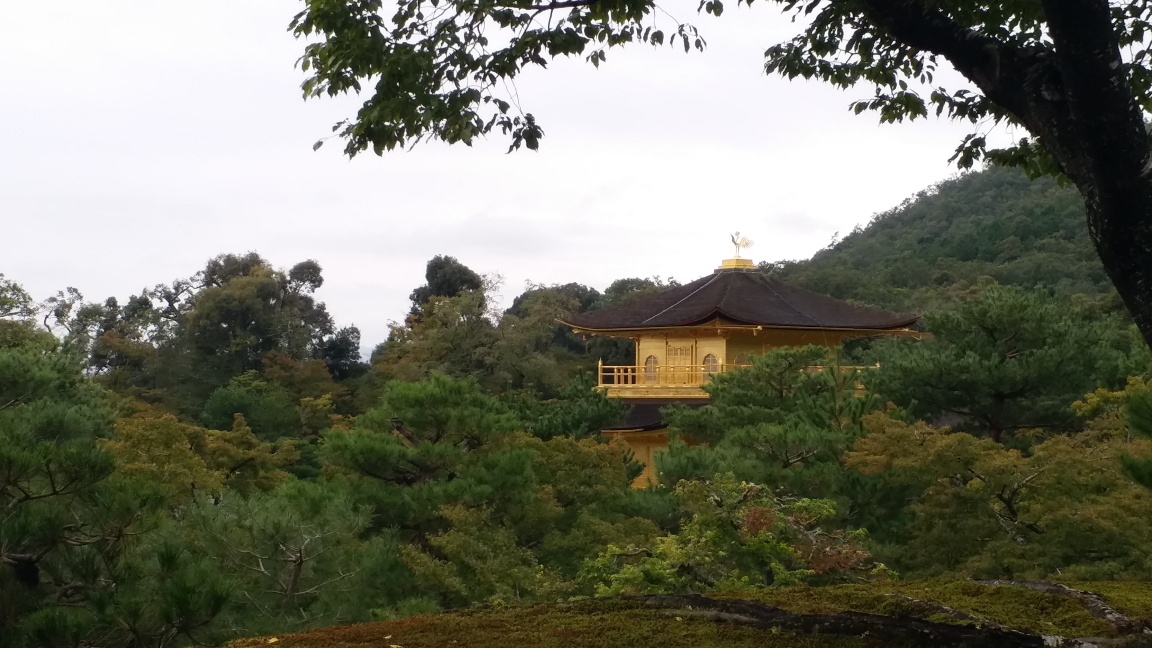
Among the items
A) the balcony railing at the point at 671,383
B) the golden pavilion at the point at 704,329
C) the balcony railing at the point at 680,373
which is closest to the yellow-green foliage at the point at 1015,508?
the golden pavilion at the point at 704,329

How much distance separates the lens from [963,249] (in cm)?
4084

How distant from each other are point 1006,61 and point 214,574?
335cm

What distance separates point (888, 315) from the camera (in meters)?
17.0

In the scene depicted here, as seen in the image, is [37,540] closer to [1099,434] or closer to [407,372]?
[1099,434]

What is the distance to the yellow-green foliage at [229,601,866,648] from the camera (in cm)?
250

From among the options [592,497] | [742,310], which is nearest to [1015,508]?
[592,497]

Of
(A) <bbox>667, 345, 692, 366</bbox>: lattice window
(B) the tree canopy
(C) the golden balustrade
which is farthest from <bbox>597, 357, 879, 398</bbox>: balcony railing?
(B) the tree canopy

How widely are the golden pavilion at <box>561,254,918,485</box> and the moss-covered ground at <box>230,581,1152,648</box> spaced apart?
41.5 feet

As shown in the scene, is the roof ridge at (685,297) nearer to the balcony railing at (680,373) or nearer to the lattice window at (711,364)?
the balcony railing at (680,373)

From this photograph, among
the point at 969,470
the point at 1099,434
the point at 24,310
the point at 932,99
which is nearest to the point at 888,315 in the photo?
the point at 1099,434

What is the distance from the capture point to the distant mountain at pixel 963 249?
32.4 meters

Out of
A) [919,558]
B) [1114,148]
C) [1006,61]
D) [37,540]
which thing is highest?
[1006,61]

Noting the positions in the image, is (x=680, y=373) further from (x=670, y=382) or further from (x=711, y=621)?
(x=711, y=621)

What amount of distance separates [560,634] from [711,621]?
371 mm
